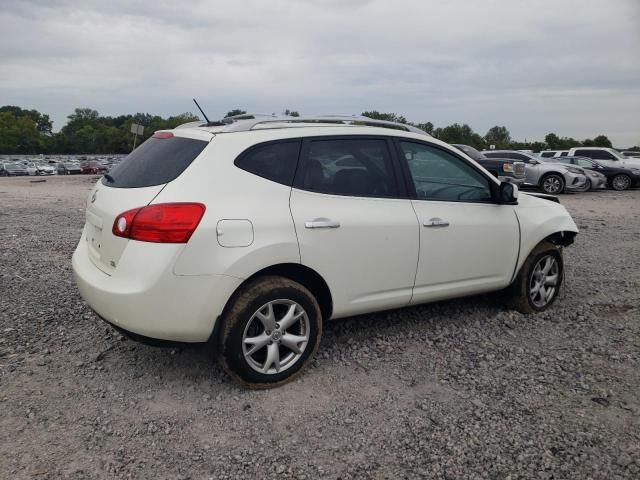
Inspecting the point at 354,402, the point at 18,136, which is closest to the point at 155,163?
the point at 354,402

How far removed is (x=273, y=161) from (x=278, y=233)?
501 millimetres

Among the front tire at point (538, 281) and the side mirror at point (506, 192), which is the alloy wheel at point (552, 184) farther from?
the side mirror at point (506, 192)

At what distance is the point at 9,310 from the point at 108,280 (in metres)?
2.10

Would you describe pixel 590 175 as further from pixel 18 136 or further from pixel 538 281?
pixel 18 136

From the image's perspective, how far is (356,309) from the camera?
3871 millimetres

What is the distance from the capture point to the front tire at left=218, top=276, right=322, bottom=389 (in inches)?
130

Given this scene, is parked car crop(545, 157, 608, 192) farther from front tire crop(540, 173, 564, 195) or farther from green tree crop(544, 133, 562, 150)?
green tree crop(544, 133, 562, 150)

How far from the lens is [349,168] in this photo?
3893 millimetres

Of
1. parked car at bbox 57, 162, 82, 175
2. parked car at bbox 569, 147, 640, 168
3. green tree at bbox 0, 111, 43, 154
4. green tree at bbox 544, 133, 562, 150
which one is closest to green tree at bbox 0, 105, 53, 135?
green tree at bbox 0, 111, 43, 154

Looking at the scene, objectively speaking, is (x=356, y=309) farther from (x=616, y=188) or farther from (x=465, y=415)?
(x=616, y=188)

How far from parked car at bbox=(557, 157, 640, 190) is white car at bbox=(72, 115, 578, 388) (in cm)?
2039

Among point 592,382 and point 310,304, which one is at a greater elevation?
point 310,304

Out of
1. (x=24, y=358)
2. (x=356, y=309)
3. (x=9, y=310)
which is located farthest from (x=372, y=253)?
(x=9, y=310)

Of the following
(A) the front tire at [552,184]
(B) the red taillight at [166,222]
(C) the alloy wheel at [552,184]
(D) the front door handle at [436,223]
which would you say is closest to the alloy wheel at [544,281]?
(D) the front door handle at [436,223]
